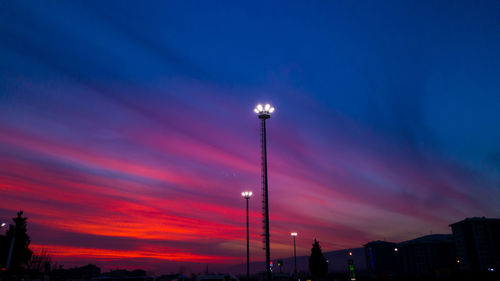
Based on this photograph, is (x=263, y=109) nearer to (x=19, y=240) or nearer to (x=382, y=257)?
(x=19, y=240)

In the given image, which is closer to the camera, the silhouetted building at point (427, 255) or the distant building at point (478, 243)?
the distant building at point (478, 243)

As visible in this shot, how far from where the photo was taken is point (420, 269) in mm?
138750

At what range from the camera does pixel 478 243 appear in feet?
346

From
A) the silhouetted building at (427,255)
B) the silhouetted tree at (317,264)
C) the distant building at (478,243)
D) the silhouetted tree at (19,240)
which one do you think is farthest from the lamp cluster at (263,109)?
the silhouetted building at (427,255)

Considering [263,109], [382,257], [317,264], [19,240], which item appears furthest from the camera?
[382,257]

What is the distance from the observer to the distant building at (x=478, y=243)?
10231cm

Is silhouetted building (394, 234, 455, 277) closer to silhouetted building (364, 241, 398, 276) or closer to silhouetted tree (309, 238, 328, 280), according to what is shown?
silhouetted building (364, 241, 398, 276)

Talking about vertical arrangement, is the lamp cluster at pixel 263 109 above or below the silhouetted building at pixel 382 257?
above

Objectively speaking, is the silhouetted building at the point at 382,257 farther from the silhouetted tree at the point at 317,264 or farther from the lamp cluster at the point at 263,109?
the lamp cluster at the point at 263,109

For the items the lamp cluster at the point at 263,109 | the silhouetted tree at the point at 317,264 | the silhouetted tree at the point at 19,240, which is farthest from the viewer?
the silhouetted tree at the point at 317,264

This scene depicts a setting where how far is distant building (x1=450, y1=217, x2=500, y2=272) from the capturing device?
102312 millimetres

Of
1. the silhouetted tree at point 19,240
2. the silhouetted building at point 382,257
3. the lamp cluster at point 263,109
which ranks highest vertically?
the lamp cluster at point 263,109

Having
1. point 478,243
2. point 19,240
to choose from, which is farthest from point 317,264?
point 478,243

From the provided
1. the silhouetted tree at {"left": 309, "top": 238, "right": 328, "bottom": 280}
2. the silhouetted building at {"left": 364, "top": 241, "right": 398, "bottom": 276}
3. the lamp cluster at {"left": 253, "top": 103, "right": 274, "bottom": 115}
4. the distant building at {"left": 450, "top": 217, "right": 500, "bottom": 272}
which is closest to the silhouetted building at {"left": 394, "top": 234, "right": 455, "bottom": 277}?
the silhouetted building at {"left": 364, "top": 241, "right": 398, "bottom": 276}
